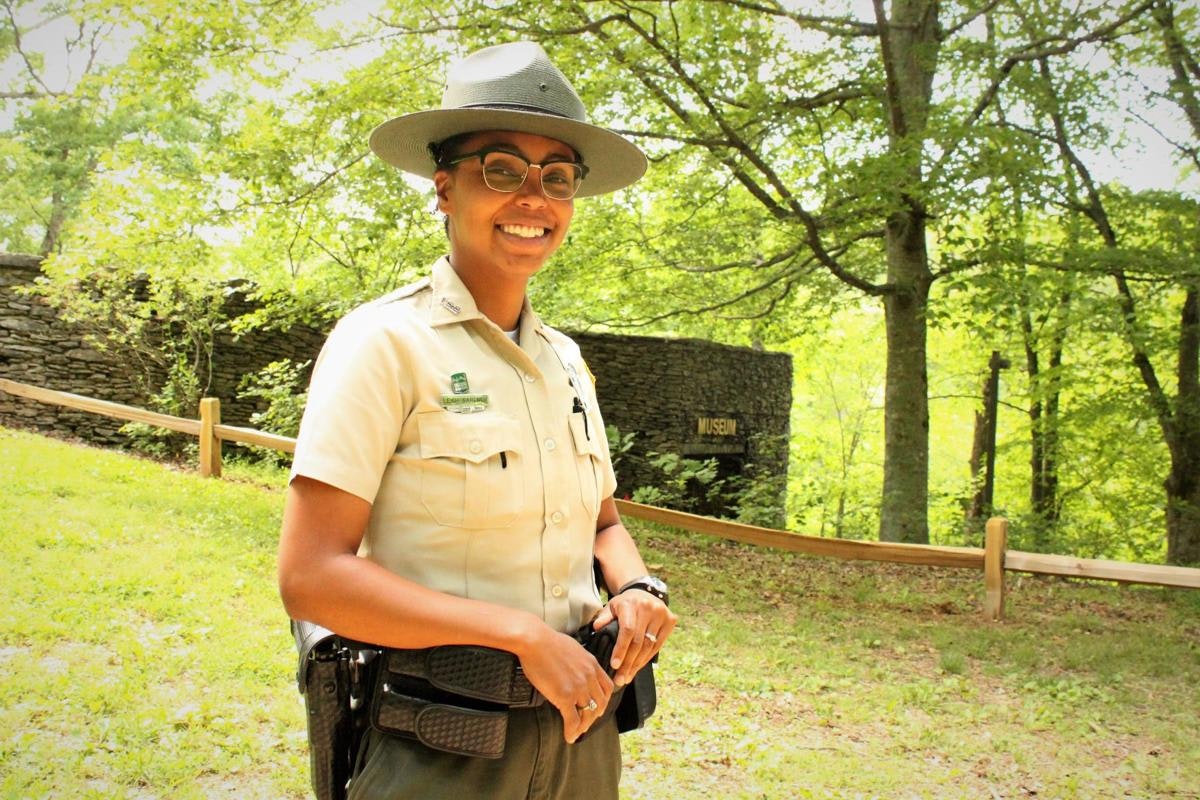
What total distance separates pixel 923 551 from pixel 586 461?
5.24 meters

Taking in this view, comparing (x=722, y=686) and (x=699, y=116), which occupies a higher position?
(x=699, y=116)

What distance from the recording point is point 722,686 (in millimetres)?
4453

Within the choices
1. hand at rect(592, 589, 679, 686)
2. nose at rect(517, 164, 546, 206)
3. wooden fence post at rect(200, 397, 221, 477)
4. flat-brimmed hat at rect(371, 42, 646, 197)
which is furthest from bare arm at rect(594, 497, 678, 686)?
wooden fence post at rect(200, 397, 221, 477)

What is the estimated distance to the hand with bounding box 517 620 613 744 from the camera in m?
1.10

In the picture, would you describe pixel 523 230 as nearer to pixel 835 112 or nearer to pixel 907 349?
pixel 835 112

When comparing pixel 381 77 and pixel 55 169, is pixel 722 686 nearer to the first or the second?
pixel 381 77

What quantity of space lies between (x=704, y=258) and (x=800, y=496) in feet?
26.0

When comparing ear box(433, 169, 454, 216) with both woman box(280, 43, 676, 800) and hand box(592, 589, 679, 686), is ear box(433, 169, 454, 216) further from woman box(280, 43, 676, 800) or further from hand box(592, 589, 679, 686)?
hand box(592, 589, 679, 686)

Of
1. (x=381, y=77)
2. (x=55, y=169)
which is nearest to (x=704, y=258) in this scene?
(x=381, y=77)

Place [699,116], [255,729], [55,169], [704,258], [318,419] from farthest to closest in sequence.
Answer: [704,258] < [55,169] < [699,116] < [255,729] < [318,419]

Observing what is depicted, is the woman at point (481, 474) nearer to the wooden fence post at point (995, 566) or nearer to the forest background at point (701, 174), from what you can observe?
the wooden fence post at point (995, 566)

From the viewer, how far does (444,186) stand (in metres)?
1.38

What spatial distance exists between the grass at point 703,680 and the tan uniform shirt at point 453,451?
2.26 meters

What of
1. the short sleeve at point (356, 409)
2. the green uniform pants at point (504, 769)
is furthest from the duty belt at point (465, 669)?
the short sleeve at point (356, 409)
